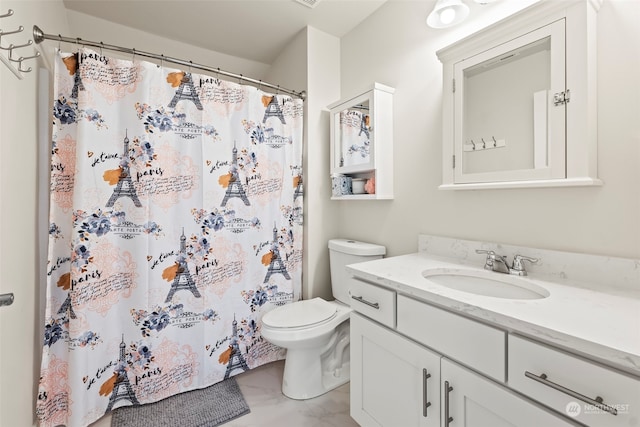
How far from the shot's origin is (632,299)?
33.4 inches

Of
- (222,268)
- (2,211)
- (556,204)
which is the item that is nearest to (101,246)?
(2,211)

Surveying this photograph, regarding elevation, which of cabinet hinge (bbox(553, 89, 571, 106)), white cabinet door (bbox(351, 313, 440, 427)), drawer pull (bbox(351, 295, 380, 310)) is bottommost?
white cabinet door (bbox(351, 313, 440, 427))

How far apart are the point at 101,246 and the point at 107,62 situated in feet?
3.22

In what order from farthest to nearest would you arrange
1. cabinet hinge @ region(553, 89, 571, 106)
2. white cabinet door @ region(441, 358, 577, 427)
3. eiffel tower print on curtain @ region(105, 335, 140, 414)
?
1. eiffel tower print on curtain @ region(105, 335, 140, 414)
2. cabinet hinge @ region(553, 89, 571, 106)
3. white cabinet door @ region(441, 358, 577, 427)

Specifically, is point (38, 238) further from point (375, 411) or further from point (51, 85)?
point (375, 411)

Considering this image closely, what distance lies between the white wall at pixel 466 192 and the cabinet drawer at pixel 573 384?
585 mm

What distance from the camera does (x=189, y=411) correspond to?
5.11 ft

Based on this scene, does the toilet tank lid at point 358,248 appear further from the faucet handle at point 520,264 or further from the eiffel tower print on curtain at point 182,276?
the eiffel tower print on curtain at point 182,276

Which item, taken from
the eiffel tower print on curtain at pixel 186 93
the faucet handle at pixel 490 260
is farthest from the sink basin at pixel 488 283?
the eiffel tower print on curtain at pixel 186 93

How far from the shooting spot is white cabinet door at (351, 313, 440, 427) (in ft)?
3.19

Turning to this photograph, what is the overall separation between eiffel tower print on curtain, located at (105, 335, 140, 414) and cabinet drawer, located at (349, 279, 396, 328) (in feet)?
4.29

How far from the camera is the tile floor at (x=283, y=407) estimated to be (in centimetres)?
148

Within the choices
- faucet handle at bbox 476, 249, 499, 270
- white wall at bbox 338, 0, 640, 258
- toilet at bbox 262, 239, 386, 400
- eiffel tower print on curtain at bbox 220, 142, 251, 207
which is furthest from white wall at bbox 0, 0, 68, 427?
faucet handle at bbox 476, 249, 499, 270

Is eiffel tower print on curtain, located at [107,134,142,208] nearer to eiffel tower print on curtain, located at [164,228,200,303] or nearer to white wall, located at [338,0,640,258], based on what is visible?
eiffel tower print on curtain, located at [164,228,200,303]
